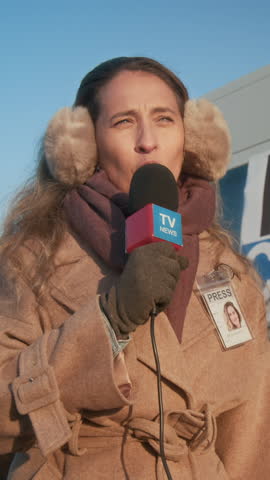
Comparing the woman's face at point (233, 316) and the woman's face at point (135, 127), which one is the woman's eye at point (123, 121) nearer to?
the woman's face at point (135, 127)

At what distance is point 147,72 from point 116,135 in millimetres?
298

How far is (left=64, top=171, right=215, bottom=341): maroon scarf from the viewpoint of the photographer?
1.83 m

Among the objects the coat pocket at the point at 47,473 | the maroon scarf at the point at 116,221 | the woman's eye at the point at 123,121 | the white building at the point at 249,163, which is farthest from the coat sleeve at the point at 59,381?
the white building at the point at 249,163

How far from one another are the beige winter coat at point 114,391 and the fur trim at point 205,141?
0.33m

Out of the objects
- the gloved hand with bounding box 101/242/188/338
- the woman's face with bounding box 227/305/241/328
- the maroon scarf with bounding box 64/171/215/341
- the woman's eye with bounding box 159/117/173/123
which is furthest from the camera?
the woman's eye with bounding box 159/117/173/123

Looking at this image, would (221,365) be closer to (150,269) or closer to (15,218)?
(150,269)

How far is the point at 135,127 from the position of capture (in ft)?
6.50

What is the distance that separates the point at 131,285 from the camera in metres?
1.45

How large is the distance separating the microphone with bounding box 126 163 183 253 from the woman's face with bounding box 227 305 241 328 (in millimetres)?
484

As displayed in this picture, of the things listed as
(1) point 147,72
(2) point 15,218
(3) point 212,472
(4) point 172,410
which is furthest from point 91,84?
(3) point 212,472

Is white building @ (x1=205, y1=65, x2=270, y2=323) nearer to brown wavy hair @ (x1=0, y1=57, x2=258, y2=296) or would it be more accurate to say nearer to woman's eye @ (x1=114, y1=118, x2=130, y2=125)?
brown wavy hair @ (x1=0, y1=57, x2=258, y2=296)

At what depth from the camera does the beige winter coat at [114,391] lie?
1.51 metres

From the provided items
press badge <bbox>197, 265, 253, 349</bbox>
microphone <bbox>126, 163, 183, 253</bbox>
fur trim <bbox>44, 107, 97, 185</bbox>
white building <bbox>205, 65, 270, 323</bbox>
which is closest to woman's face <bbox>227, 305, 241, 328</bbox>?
press badge <bbox>197, 265, 253, 349</bbox>

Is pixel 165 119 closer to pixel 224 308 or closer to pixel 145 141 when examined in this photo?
pixel 145 141
